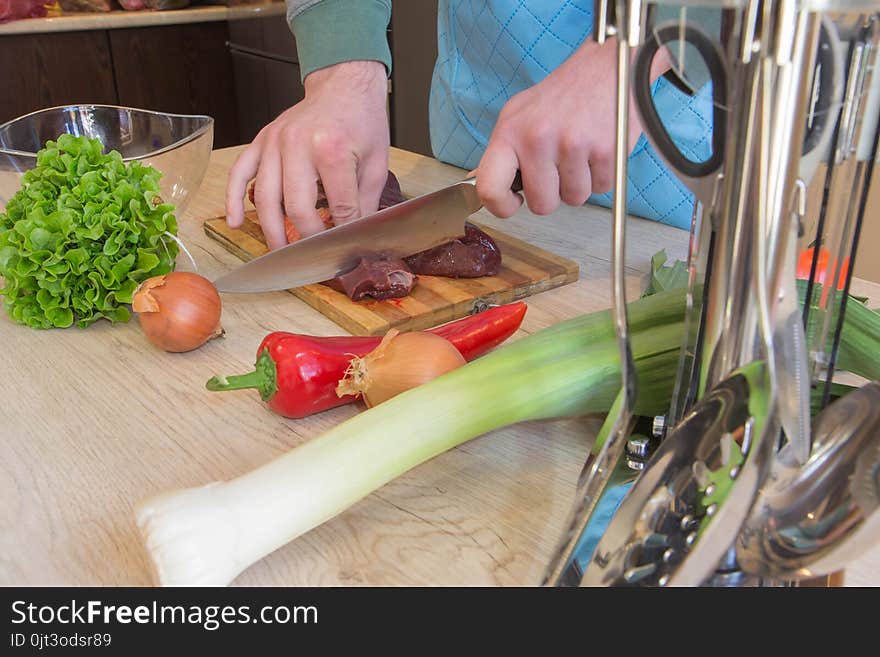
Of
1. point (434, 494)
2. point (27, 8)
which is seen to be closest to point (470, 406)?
point (434, 494)

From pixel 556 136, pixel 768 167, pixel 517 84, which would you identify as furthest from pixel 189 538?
pixel 517 84

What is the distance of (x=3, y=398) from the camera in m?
0.82

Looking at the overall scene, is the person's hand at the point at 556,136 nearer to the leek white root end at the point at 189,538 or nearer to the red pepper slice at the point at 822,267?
the red pepper slice at the point at 822,267

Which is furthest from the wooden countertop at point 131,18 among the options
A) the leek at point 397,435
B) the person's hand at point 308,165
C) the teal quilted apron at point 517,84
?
the leek at point 397,435

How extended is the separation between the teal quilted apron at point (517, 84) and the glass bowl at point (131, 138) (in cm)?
52

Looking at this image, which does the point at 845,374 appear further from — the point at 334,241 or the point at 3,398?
the point at 3,398

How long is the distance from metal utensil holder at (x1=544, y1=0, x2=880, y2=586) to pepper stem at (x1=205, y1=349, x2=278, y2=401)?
13.6 inches

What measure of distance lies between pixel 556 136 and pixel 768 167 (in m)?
0.55

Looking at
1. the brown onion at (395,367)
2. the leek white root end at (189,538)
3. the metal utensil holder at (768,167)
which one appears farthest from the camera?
the brown onion at (395,367)

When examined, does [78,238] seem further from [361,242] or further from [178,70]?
[178,70]

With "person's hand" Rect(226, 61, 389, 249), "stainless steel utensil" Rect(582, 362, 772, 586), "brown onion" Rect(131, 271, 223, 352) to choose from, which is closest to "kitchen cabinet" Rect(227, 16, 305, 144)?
"person's hand" Rect(226, 61, 389, 249)

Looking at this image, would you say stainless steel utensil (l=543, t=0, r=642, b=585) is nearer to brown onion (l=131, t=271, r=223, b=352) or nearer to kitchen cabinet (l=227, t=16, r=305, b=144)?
brown onion (l=131, t=271, r=223, b=352)

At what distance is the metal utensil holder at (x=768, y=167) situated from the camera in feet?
1.34

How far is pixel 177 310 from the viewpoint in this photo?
34.4 inches
